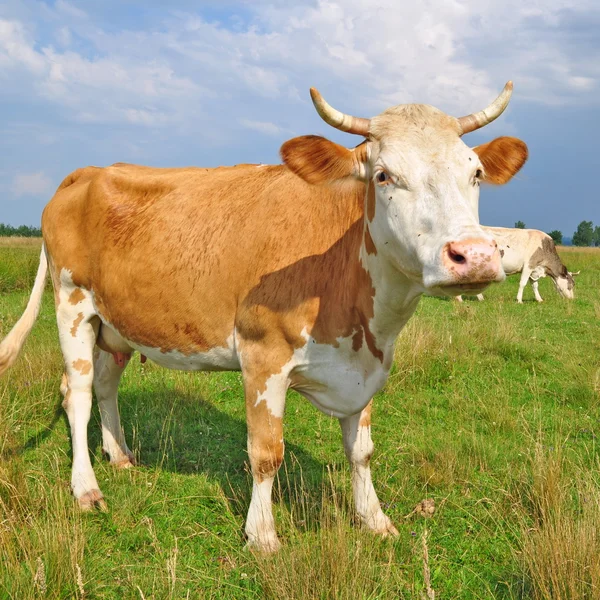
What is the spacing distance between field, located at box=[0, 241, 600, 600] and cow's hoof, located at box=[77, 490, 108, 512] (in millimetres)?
102

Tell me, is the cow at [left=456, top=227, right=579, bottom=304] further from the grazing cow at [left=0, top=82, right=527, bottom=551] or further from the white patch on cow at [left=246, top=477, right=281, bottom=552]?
the white patch on cow at [left=246, top=477, right=281, bottom=552]

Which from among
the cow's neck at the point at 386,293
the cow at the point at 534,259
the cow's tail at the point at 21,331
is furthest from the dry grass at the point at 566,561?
the cow at the point at 534,259

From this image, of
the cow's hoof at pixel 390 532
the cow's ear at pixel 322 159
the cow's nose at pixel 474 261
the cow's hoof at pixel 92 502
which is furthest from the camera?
the cow's hoof at pixel 92 502

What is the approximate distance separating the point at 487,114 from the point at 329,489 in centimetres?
292

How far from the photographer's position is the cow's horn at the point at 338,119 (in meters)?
2.99

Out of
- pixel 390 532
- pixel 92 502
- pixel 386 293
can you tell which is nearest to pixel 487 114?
pixel 386 293

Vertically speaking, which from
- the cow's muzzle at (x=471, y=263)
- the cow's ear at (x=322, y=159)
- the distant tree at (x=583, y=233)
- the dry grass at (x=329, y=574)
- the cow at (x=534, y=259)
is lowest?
the dry grass at (x=329, y=574)

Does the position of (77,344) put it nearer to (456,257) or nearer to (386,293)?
(386,293)

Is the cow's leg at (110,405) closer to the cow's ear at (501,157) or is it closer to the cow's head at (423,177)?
the cow's head at (423,177)

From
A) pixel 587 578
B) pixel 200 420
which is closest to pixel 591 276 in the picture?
pixel 200 420

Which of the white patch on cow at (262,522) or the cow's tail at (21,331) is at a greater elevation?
the cow's tail at (21,331)

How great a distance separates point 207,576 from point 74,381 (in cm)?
227

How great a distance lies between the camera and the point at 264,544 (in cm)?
364

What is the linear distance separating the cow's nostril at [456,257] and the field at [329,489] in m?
1.19
